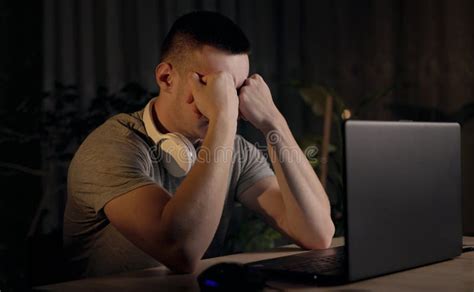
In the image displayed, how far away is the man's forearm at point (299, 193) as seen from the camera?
1598 mm

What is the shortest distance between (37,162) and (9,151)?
0.14m

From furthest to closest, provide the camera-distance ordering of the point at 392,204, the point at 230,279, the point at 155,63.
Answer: the point at 155,63
the point at 392,204
the point at 230,279

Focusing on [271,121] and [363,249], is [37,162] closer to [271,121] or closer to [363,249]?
[271,121]

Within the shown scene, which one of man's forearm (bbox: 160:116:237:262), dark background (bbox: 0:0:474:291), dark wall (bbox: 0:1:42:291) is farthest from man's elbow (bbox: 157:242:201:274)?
dark wall (bbox: 0:1:42:291)

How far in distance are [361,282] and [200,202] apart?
0.41 m

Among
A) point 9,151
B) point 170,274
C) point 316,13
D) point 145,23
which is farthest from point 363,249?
point 316,13

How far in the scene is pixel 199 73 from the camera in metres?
1.68

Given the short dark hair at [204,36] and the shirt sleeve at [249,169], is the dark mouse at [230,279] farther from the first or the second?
the shirt sleeve at [249,169]

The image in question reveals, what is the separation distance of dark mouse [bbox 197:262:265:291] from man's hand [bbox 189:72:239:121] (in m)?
0.54

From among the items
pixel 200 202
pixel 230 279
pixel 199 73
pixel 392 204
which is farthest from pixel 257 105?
pixel 230 279

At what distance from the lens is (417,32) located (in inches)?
140

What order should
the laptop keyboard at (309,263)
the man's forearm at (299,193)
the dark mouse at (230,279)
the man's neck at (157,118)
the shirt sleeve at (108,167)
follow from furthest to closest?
the man's neck at (157,118) < the man's forearm at (299,193) < the shirt sleeve at (108,167) < the laptop keyboard at (309,263) < the dark mouse at (230,279)

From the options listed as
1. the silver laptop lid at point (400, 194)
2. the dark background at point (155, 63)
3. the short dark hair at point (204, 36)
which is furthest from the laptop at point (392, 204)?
the dark background at point (155, 63)

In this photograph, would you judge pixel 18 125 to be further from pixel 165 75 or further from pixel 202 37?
pixel 202 37
